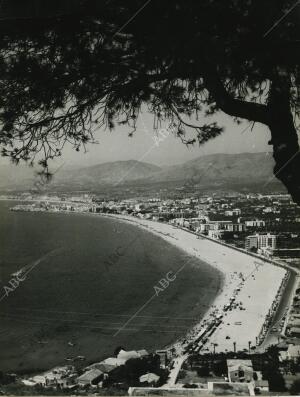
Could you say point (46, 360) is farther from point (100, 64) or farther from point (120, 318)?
point (100, 64)

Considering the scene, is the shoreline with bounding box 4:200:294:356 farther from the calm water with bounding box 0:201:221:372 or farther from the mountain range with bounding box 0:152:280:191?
the mountain range with bounding box 0:152:280:191

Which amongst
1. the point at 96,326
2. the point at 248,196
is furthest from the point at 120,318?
the point at 248,196

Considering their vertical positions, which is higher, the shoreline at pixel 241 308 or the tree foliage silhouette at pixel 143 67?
the tree foliage silhouette at pixel 143 67

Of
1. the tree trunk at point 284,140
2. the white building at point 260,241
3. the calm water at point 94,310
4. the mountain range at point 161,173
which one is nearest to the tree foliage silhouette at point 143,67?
the tree trunk at point 284,140

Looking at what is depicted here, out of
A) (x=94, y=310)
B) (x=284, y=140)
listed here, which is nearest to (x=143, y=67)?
(x=284, y=140)

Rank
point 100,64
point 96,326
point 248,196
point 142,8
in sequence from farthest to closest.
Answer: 1. point 96,326
2. point 248,196
3. point 100,64
4. point 142,8

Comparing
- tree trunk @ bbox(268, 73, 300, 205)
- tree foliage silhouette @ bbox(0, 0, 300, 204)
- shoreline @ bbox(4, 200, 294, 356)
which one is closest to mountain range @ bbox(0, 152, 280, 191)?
tree foliage silhouette @ bbox(0, 0, 300, 204)

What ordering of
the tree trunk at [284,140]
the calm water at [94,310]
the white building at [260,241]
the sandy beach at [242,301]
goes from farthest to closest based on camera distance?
the white building at [260,241]
the calm water at [94,310]
the sandy beach at [242,301]
the tree trunk at [284,140]

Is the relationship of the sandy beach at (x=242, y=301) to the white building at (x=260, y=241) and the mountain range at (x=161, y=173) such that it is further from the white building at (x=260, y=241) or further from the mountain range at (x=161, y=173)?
the mountain range at (x=161, y=173)
